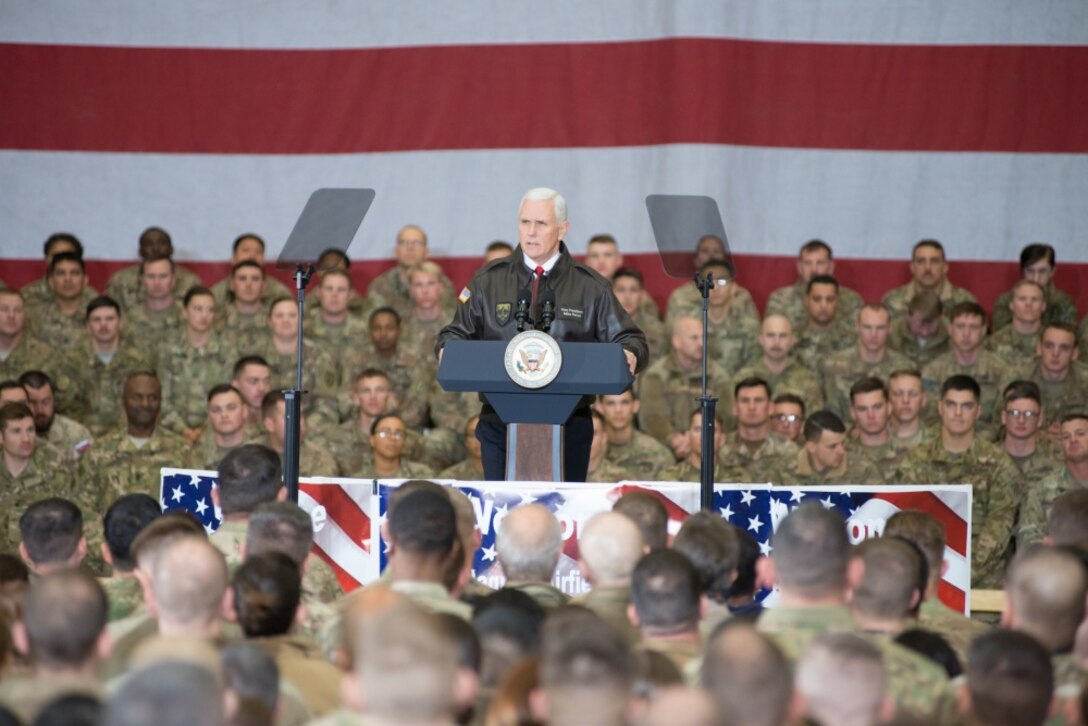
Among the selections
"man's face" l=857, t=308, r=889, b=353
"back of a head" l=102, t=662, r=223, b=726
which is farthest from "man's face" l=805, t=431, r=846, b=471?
"back of a head" l=102, t=662, r=223, b=726

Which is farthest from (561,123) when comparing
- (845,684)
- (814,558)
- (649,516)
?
(845,684)

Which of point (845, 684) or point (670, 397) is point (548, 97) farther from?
point (845, 684)

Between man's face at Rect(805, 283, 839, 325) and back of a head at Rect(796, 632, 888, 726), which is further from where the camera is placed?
man's face at Rect(805, 283, 839, 325)

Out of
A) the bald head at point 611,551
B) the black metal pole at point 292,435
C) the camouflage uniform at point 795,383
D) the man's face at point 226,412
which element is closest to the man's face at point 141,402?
the man's face at point 226,412

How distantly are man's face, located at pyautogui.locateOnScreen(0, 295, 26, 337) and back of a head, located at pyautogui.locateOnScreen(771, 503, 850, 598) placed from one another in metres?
6.42

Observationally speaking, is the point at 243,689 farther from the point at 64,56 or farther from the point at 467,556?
the point at 64,56

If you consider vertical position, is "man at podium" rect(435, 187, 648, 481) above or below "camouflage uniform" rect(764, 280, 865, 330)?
below

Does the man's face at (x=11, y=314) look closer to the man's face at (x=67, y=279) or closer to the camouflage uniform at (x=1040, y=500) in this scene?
the man's face at (x=67, y=279)

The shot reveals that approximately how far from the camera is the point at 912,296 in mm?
9594

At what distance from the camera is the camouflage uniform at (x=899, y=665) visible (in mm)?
3371

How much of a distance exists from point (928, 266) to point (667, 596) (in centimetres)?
617

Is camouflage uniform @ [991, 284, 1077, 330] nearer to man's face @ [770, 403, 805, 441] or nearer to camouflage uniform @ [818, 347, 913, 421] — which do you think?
camouflage uniform @ [818, 347, 913, 421]

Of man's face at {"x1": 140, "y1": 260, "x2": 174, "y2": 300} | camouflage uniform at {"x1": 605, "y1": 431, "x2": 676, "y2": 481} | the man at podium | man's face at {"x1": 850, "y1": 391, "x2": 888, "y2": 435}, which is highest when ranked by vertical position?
man's face at {"x1": 140, "y1": 260, "x2": 174, "y2": 300}

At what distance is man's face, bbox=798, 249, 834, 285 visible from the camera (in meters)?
9.62
